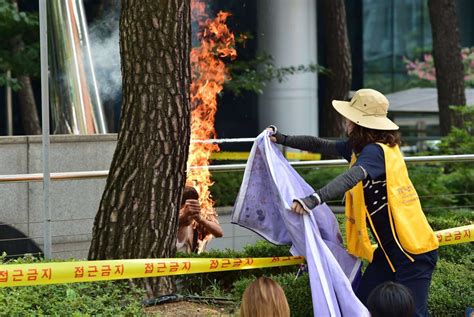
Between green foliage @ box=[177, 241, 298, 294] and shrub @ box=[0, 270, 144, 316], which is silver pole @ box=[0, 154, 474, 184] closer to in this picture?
green foliage @ box=[177, 241, 298, 294]

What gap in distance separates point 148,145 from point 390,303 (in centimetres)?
264

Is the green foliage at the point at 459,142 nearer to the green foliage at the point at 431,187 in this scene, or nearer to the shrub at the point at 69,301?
the green foliage at the point at 431,187

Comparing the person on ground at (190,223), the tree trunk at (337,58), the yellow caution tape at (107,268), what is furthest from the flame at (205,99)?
the tree trunk at (337,58)

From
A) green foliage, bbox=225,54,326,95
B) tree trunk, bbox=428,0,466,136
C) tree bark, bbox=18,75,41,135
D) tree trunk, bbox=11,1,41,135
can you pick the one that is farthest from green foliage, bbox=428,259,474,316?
tree bark, bbox=18,75,41,135

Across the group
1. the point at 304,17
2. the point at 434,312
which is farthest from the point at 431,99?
the point at 434,312

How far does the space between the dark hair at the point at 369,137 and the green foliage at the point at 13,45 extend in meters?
9.03

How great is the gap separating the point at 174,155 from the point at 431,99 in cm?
1639

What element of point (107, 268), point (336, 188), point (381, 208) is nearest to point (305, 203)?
point (336, 188)

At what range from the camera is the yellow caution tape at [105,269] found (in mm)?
5223

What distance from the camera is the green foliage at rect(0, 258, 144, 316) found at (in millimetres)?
5699

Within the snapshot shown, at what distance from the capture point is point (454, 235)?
674cm

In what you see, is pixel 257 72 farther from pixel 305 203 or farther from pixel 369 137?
pixel 305 203

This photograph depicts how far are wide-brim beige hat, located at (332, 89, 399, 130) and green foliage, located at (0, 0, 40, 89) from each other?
353 inches

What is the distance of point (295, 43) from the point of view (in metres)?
21.1
